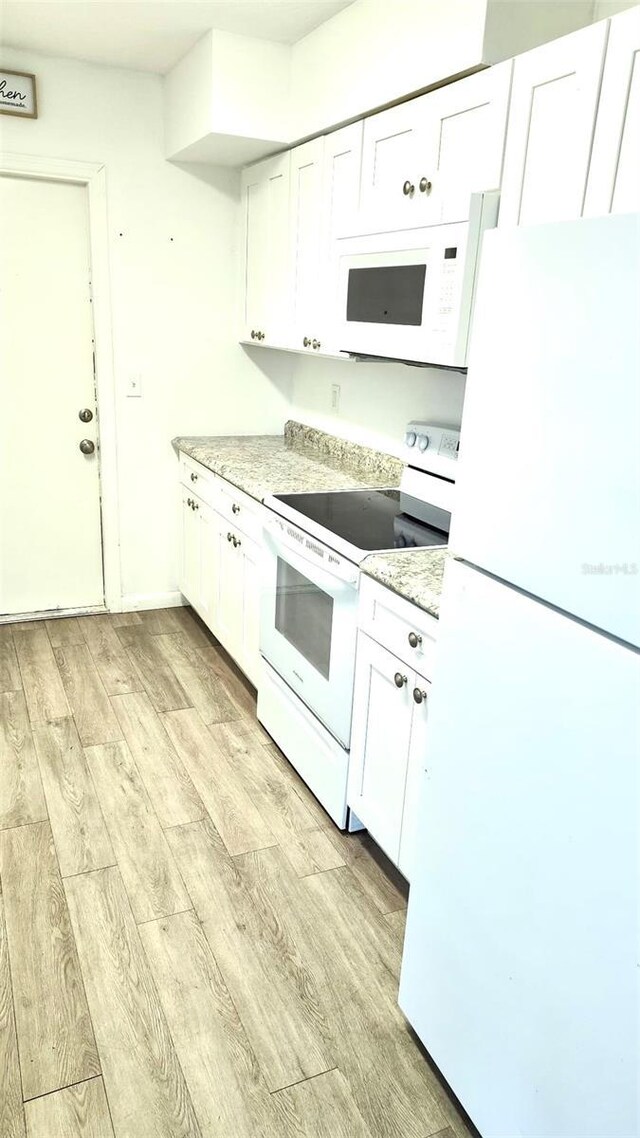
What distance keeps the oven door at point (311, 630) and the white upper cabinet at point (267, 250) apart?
3.71ft

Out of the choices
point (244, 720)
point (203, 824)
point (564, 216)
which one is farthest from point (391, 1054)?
point (564, 216)

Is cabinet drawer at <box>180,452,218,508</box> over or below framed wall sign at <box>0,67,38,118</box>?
below

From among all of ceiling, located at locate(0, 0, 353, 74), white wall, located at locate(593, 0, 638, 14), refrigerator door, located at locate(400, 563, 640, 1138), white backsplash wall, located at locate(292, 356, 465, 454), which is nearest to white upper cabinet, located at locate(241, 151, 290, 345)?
white backsplash wall, located at locate(292, 356, 465, 454)

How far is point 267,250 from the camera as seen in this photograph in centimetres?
330

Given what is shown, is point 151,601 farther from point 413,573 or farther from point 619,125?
point 619,125

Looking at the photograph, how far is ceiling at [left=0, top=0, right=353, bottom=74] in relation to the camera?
2.54m

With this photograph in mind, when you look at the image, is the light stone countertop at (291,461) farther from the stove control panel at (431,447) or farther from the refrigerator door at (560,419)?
the refrigerator door at (560,419)

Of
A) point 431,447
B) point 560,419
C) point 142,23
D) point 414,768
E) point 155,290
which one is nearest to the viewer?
point 560,419

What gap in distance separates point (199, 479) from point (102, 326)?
86 centimetres

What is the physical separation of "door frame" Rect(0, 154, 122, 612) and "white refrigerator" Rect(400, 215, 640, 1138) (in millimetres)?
2729

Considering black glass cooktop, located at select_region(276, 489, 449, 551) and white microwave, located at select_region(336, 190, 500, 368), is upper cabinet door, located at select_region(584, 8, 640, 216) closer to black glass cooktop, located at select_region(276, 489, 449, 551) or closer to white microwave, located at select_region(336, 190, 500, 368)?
white microwave, located at select_region(336, 190, 500, 368)

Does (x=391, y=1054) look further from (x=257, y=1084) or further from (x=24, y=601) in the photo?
(x=24, y=601)

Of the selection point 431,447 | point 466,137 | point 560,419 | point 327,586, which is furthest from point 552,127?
point 327,586

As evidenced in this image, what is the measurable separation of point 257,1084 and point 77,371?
3038 millimetres
